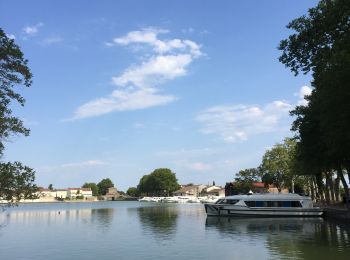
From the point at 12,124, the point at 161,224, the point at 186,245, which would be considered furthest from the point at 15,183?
the point at 161,224

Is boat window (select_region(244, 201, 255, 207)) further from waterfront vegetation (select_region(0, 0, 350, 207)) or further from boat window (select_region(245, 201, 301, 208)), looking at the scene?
waterfront vegetation (select_region(0, 0, 350, 207))

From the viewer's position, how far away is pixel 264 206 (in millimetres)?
72562

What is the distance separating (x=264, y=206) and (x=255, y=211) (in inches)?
70.7

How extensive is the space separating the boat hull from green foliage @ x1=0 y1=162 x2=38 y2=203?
56298mm

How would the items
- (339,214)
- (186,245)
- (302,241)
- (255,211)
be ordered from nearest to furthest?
(186,245)
(302,241)
(339,214)
(255,211)

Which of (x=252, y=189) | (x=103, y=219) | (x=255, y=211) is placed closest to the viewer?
(x=255, y=211)

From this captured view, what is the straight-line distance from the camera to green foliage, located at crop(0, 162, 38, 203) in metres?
18.2

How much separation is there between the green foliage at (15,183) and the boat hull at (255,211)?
56.3 meters

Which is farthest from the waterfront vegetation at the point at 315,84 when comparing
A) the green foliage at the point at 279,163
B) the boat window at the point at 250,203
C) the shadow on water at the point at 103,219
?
the green foliage at the point at 279,163

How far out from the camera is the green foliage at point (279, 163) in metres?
131

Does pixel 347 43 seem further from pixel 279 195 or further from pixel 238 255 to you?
pixel 279 195

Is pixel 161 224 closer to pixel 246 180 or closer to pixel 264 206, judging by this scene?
pixel 264 206

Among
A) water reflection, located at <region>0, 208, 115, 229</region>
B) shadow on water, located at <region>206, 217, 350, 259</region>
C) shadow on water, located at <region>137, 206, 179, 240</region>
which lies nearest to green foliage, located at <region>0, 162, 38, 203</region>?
shadow on water, located at <region>206, 217, 350, 259</region>

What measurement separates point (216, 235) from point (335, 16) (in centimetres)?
2536
